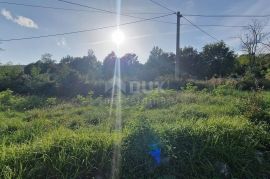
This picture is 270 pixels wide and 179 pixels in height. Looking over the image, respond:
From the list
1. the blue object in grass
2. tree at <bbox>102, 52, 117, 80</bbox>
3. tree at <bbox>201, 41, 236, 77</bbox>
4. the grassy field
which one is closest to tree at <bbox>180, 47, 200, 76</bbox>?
tree at <bbox>201, 41, 236, 77</bbox>

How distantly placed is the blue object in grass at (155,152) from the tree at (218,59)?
117 ft

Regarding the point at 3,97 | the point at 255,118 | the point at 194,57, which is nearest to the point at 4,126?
the point at 255,118

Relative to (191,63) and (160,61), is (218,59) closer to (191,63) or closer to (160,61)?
(191,63)

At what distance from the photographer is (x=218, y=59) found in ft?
128

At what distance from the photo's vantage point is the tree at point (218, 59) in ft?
127

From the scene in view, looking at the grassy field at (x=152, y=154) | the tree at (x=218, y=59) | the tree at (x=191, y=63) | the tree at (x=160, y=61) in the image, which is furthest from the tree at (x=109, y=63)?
the grassy field at (x=152, y=154)

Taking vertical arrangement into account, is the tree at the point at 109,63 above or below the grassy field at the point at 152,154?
above

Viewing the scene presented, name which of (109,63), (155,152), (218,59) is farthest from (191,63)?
(155,152)

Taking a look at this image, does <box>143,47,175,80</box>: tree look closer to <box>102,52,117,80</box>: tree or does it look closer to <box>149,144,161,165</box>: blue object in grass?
<box>102,52,117,80</box>: tree

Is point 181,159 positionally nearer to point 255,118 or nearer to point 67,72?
point 255,118

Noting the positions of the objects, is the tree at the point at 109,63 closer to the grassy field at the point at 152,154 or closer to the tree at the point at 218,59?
the tree at the point at 218,59

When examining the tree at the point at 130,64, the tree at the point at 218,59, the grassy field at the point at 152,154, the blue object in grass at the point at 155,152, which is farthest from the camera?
the tree at the point at 218,59

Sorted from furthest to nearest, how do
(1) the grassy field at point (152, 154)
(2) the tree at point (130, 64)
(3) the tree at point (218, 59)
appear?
(3) the tree at point (218, 59)
(2) the tree at point (130, 64)
(1) the grassy field at point (152, 154)

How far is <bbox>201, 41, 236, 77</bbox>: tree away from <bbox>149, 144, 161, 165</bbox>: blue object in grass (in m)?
35.5
